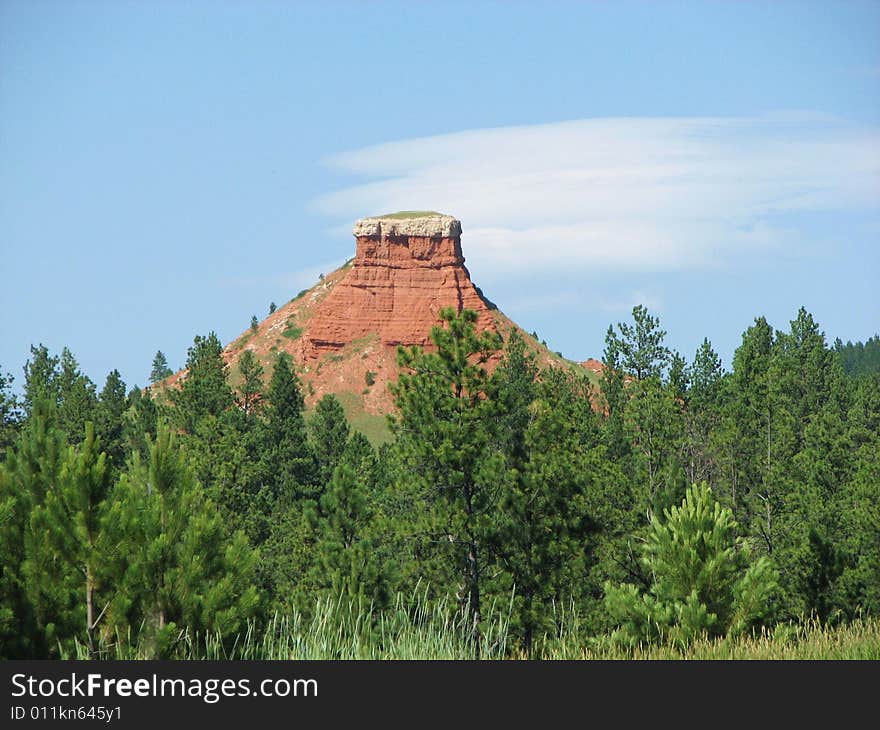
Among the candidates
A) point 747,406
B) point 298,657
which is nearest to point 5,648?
point 298,657

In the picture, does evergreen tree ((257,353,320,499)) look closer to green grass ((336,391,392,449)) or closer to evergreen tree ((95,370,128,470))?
evergreen tree ((95,370,128,470))

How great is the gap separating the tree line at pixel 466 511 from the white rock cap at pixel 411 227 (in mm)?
92500

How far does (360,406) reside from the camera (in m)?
151

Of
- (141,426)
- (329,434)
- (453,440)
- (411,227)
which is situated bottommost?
(453,440)

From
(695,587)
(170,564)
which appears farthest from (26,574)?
(695,587)

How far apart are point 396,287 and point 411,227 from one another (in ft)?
29.2

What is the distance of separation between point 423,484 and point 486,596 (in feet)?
12.9

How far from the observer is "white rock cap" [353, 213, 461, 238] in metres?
171

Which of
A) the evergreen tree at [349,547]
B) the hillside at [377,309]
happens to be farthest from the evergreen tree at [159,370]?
the evergreen tree at [349,547]

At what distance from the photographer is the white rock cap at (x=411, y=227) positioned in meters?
171

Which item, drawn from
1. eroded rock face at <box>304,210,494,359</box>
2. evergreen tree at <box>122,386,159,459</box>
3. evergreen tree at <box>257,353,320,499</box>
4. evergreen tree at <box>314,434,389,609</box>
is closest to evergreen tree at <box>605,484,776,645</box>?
evergreen tree at <box>314,434,389,609</box>

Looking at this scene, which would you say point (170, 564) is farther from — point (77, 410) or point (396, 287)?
point (396, 287)

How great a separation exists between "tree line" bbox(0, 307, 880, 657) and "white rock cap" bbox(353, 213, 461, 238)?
303 ft

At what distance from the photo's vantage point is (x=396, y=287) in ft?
555
